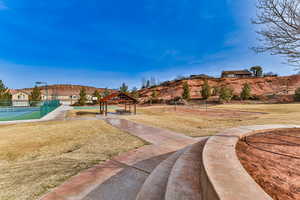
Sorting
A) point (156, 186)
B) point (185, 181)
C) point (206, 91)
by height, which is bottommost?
point (156, 186)

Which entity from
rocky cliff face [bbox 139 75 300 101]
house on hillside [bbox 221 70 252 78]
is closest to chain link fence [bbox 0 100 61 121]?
rocky cliff face [bbox 139 75 300 101]

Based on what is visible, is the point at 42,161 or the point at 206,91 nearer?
the point at 42,161

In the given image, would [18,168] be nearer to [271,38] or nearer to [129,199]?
[129,199]

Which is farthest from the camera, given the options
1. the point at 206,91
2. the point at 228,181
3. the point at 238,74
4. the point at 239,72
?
the point at 239,72

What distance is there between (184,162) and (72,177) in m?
2.54

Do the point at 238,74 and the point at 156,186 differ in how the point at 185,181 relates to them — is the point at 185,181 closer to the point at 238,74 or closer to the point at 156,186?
the point at 156,186

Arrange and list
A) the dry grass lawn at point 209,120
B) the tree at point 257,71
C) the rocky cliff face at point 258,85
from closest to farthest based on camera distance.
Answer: the dry grass lawn at point 209,120
the rocky cliff face at point 258,85
the tree at point 257,71

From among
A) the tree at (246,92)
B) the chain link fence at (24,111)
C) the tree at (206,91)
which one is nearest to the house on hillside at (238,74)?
the tree at (246,92)

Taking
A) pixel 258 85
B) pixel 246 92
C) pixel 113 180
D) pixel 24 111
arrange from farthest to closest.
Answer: pixel 258 85
pixel 246 92
pixel 24 111
pixel 113 180

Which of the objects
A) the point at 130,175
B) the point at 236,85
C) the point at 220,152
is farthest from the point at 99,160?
the point at 236,85

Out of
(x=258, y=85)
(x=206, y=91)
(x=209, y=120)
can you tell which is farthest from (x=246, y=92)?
(x=209, y=120)

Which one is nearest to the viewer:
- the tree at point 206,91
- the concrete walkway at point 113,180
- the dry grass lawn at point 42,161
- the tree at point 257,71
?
the concrete walkway at point 113,180

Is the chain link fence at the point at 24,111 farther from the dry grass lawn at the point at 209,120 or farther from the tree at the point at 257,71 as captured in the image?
the tree at the point at 257,71

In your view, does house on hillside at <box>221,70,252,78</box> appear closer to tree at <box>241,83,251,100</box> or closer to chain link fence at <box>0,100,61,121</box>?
tree at <box>241,83,251,100</box>
